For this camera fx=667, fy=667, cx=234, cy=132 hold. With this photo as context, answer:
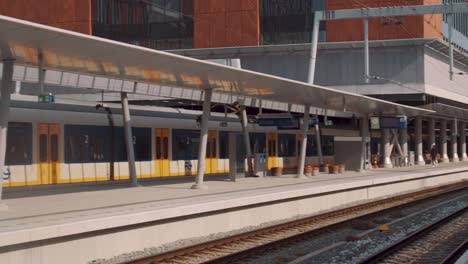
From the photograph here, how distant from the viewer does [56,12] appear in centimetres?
4706

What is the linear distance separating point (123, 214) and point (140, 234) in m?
0.65

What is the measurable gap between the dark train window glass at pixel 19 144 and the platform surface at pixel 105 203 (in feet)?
3.01

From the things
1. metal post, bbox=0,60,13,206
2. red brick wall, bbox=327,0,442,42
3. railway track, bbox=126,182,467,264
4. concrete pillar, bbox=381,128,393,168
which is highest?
red brick wall, bbox=327,0,442,42

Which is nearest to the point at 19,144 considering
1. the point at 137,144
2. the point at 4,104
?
the point at 137,144

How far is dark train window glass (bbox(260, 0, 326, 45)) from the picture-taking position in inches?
1800

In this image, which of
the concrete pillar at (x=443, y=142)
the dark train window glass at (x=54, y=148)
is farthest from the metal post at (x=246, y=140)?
the concrete pillar at (x=443, y=142)

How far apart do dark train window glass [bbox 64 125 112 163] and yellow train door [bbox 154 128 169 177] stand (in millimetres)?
2732

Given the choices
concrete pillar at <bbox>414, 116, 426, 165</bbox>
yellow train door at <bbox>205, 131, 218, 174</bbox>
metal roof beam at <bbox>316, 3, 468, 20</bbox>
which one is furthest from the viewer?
concrete pillar at <bbox>414, 116, 426, 165</bbox>

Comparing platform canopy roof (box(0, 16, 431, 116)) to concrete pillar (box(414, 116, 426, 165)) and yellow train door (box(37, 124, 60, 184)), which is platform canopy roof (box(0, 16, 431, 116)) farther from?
concrete pillar (box(414, 116, 426, 165))

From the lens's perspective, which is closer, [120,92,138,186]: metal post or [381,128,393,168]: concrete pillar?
[120,92,138,186]: metal post

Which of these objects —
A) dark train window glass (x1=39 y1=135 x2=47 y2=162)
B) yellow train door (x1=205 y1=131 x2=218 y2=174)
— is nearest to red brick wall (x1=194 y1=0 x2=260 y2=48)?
yellow train door (x1=205 y1=131 x2=218 y2=174)

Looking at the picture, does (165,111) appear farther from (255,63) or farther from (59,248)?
(255,63)

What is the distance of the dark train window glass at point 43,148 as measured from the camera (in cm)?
1951

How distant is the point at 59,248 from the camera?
1030cm
